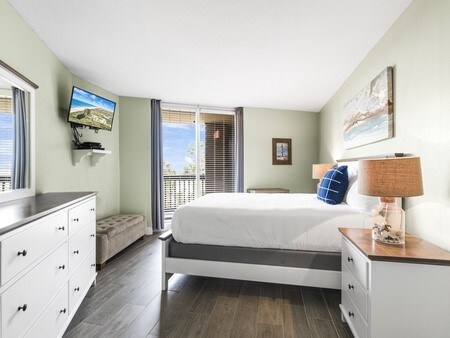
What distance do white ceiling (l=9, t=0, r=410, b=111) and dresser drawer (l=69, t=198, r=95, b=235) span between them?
158cm

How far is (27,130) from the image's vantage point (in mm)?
1928

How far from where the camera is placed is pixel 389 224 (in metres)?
1.44

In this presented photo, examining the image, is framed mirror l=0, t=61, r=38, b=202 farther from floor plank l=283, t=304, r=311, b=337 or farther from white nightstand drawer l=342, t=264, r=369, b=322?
white nightstand drawer l=342, t=264, r=369, b=322

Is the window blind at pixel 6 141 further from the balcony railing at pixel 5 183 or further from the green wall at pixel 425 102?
the green wall at pixel 425 102

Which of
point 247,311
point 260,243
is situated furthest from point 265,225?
point 247,311

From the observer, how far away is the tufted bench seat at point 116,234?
8.53 feet

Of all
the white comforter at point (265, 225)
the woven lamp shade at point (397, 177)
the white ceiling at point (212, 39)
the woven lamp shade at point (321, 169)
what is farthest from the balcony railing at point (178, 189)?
the woven lamp shade at point (397, 177)

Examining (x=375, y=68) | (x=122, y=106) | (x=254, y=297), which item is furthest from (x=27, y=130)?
(x=375, y=68)

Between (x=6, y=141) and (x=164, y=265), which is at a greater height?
(x=6, y=141)

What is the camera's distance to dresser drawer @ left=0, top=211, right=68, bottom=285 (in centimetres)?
95

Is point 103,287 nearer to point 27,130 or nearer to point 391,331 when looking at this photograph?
point 27,130

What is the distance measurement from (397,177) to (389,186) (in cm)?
7

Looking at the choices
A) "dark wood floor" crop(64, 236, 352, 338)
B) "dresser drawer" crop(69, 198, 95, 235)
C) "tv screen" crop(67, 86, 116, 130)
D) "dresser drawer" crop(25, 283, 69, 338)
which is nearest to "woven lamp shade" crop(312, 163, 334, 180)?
"dark wood floor" crop(64, 236, 352, 338)

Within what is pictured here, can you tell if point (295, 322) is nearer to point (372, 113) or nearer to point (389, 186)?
point (389, 186)
